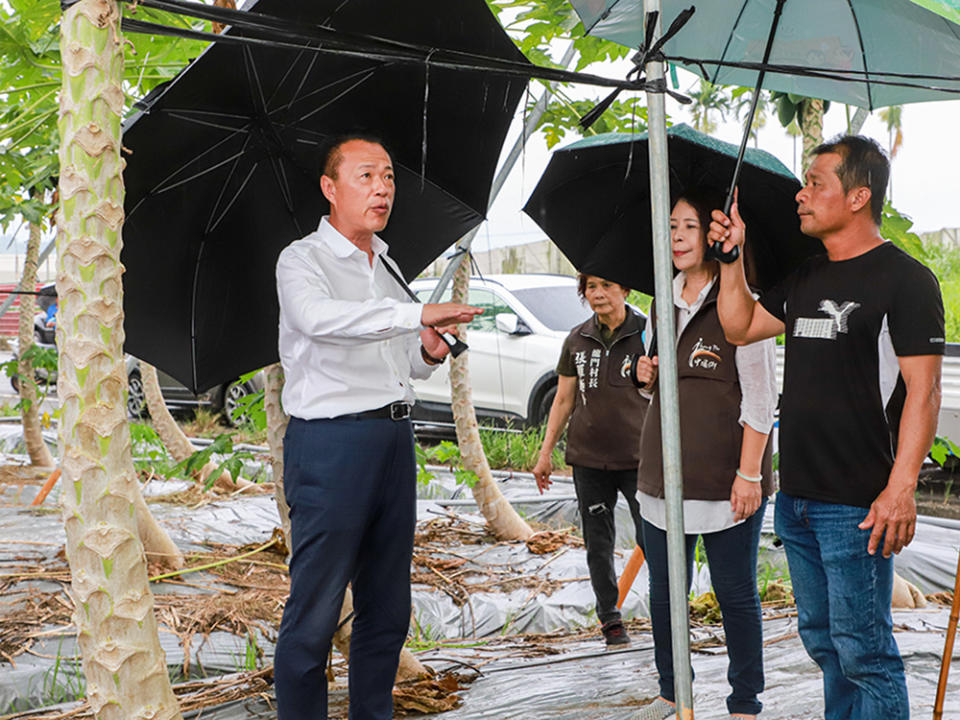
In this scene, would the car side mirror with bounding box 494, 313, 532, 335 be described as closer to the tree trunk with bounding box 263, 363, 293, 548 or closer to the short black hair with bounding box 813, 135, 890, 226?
the tree trunk with bounding box 263, 363, 293, 548

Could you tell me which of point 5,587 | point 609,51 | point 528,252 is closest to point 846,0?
point 609,51

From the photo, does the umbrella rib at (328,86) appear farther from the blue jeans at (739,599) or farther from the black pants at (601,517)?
the black pants at (601,517)

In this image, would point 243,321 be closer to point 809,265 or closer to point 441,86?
point 441,86

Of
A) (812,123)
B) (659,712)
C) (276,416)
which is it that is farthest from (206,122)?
(812,123)

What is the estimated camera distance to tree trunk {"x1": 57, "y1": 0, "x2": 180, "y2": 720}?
5.97ft

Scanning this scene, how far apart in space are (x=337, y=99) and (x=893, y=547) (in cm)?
195

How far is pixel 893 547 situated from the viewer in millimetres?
2158

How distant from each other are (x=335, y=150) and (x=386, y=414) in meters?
0.72

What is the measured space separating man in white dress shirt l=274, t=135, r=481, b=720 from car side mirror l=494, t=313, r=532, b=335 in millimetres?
5718

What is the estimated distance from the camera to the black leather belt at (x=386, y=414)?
238 centimetres

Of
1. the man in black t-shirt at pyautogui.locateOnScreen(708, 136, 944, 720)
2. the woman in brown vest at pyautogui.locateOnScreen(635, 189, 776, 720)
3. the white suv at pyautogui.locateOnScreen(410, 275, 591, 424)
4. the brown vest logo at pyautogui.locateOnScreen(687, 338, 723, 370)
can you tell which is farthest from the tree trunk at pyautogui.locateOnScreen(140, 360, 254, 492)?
the man in black t-shirt at pyautogui.locateOnScreen(708, 136, 944, 720)

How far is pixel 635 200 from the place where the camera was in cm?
326

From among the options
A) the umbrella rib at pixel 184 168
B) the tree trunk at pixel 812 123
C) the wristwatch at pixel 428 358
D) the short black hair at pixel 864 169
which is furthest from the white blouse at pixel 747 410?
the tree trunk at pixel 812 123

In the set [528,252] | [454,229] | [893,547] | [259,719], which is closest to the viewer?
[893,547]
